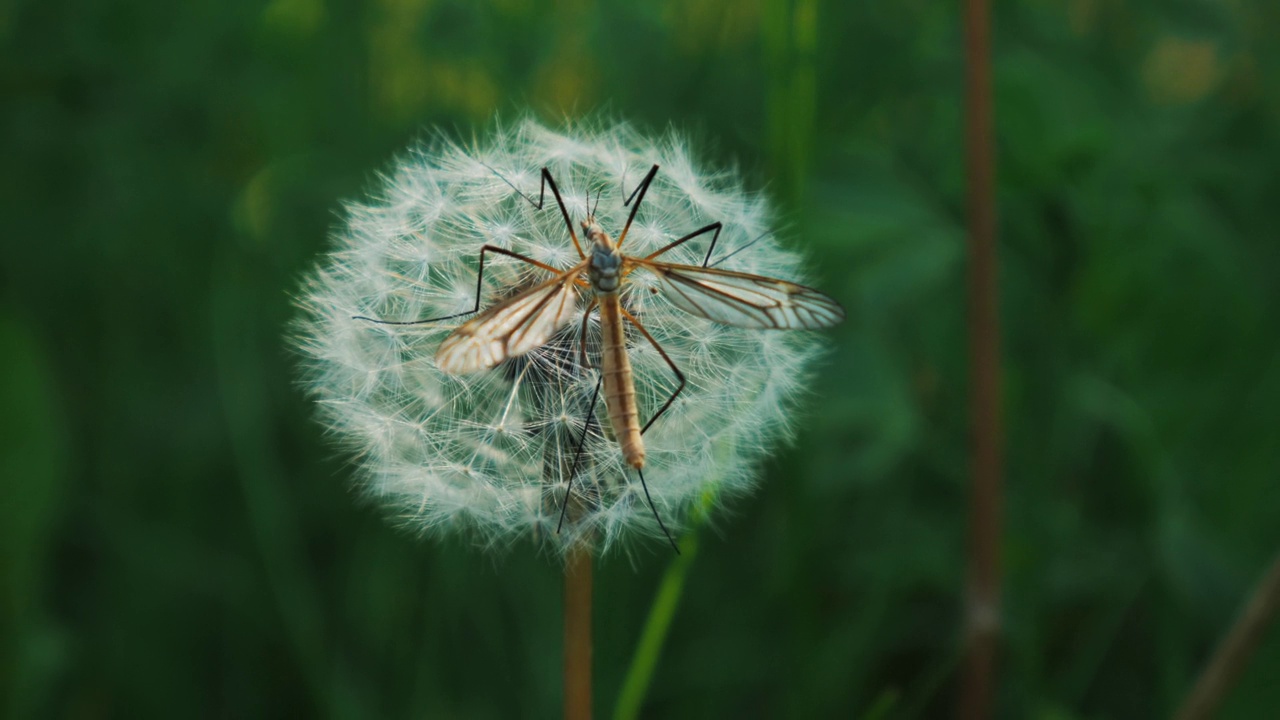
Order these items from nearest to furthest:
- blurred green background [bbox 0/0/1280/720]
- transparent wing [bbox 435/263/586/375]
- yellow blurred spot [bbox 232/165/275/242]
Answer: transparent wing [bbox 435/263/586/375] → blurred green background [bbox 0/0/1280/720] → yellow blurred spot [bbox 232/165/275/242]

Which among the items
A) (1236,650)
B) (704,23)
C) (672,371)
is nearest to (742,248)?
(672,371)

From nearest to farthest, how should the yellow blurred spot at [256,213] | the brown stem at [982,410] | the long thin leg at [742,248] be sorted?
the long thin leg at [742,248], the brown stem at [982,410], the yellow blurred spot at [256,213]

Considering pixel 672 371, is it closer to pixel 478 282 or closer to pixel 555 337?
pixel 555 337

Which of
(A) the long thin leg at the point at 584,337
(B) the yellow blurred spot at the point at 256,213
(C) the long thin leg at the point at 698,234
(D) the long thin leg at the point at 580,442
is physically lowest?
(D) the long thin leg at the point at 580,442

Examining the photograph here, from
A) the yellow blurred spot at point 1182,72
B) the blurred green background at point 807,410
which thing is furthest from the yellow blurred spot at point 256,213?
the yellow blurred spot at point 1182,72

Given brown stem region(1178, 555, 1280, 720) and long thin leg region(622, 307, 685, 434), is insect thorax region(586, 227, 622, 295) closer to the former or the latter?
long thin leg region(622, 307, 685, 434)

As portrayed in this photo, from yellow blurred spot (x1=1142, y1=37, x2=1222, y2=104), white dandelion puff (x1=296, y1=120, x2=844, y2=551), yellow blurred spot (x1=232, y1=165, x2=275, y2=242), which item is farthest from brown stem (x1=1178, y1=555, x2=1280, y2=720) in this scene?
yellow blurred spot (x1=232, y1=165, x2=275, y2=242)

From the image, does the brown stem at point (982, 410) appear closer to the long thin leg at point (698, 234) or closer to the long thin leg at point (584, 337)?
the long thin leg at point (698, 234)
